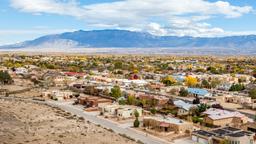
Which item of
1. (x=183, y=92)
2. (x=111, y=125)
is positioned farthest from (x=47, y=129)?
(x=183, y=92)

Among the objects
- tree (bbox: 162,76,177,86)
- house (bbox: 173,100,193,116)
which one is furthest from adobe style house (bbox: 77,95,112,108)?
tree (bbox: 162,76,177,86)

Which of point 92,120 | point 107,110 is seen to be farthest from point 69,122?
point 107,110

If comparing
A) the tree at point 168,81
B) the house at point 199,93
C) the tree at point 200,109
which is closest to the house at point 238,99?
the house at point 199,93

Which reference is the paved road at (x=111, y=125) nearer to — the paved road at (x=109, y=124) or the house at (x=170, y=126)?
the paved road at (x=109, y=124)

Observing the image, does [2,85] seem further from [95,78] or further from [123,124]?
[123,124]

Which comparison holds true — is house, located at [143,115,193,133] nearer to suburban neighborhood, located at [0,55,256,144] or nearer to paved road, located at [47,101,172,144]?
suburban neighborhood, located at [0,55,256,144]
